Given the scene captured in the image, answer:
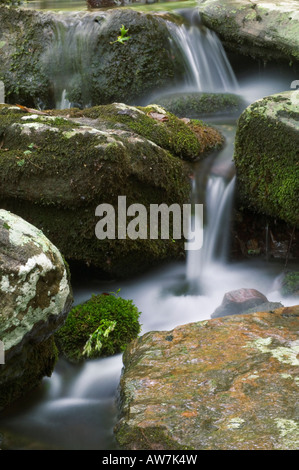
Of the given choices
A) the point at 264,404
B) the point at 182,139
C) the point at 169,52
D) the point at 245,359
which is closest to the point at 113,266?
the point at 182,139

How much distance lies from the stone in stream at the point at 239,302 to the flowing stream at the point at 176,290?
0.18 meters

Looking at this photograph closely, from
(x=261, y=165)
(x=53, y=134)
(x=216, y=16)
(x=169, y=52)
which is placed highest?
(x=216, y=16)

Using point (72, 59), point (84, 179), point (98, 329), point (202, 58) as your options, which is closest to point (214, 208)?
point (84, 179)

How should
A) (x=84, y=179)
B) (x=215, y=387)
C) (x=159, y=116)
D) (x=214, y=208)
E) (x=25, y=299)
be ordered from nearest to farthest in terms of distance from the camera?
1. (x=215, y=387)
2. (x=25, y=299)
3. (x=84, y=179)
4. (x=214, y=208)
5. (x=159, y=116)

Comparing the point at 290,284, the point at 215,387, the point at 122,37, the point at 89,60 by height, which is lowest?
A: the point at 290,284

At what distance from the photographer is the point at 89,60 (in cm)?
852

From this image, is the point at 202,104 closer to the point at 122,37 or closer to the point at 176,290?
the point at 122,37

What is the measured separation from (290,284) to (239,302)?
757 mm

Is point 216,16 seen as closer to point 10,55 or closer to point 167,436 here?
point 10,55

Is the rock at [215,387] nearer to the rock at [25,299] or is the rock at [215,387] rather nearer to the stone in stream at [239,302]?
the rock at [25,299]

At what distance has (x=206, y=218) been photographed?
5895 millimetres

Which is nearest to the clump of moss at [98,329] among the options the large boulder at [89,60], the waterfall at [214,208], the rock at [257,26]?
the waterfall at [214,208]

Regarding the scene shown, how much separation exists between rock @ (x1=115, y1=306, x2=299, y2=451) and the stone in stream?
2.81 feet

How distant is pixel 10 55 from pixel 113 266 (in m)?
5.27
